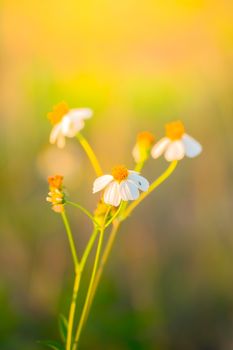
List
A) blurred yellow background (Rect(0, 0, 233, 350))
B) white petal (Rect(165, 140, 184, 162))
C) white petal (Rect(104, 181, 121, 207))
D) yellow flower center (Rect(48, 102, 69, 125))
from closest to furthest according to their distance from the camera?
1. white petal (Rect(104, 181, 121, 207))
2. white petal (Rect(165, 140, 184, 162))
3. yellow flower center (Rect(48, 102, 69, 125))
4. blurred yellow background (Rect(0, 0, 233, 350))

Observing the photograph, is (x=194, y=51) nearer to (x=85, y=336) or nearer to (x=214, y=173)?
(x=214, y=173)

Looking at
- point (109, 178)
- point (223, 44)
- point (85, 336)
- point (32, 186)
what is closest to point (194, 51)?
point (223, 44)

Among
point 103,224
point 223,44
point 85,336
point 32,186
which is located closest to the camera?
point 103,224

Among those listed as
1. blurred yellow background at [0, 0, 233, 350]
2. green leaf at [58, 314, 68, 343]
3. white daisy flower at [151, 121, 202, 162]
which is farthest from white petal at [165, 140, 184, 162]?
blurred yellow background at [0, 0, 233, 350]

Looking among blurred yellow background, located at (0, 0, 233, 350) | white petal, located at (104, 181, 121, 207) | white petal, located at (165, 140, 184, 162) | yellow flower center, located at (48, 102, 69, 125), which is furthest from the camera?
blurred yellow background, located at (0, 0, 233, 350)

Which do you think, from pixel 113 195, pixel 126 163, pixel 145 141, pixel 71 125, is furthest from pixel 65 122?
pixel 126 163

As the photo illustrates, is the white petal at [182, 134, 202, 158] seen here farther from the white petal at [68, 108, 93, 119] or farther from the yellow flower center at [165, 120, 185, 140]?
the white petal at [68, 108, 93, 119]
